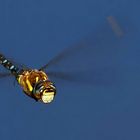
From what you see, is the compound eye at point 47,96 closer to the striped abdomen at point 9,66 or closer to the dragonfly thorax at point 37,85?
the dragonfly thorax at point 37,85

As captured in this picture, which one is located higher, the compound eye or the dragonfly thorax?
the dragonfly thorax

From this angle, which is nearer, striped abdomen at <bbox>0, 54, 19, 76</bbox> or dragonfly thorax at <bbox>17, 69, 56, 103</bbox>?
dragonfly thorax at <bbox>17, 69, 56, 103</bbox>

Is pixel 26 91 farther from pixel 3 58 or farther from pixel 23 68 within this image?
pixel 3 58

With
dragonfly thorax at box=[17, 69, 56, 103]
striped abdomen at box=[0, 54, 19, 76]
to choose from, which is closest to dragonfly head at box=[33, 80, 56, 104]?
dragonfly thorax at box=[17, 69, 56, 103]

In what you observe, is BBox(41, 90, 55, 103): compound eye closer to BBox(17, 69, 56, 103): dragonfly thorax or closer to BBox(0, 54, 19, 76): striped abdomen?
BBox(17, 69, 56, 103): dragonfly thorax

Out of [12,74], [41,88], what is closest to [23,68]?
[12,74]

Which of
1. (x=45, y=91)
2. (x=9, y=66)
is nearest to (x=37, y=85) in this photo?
(x=45, y=91)

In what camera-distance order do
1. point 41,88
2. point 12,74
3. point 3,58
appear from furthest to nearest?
point 3,58
point 12,74
point 41,88

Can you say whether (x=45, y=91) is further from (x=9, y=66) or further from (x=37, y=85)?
(x=9, y=66)
